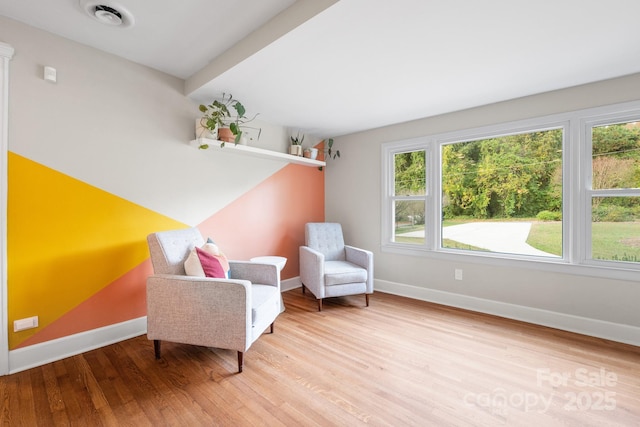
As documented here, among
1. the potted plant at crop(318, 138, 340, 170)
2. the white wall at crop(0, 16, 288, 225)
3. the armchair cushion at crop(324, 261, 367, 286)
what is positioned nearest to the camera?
the white wall at crop(0, 16, 288, 225)

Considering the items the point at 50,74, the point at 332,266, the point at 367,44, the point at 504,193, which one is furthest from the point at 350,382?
the point at 50,74

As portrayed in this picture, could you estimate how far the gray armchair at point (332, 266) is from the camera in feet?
10.1

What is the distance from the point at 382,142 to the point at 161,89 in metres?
2.61

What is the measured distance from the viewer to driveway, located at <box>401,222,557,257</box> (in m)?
2.93

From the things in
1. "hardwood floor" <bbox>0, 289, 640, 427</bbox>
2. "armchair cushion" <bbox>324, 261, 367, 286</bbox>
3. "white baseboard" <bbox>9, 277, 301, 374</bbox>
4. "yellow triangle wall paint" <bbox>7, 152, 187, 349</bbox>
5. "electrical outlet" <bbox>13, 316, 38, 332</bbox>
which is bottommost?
"hardwood floor" <bbox>0, 289, 640, 427</bbox>

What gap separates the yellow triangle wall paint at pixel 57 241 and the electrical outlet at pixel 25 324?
0.02m

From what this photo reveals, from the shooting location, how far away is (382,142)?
3.80 meters

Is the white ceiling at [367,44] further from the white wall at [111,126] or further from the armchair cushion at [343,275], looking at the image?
the armchair cushion at [343,275]

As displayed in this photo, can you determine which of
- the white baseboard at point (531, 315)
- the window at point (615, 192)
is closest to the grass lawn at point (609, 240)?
the window at point (615, 192)

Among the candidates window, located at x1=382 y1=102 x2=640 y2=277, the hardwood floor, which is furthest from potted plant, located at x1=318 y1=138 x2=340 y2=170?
the hardwood floor

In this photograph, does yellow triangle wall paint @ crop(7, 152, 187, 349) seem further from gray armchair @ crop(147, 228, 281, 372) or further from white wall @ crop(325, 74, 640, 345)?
white wall @ crop(325, 74, 640, 345)

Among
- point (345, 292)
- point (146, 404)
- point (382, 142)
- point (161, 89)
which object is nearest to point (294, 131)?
point (382, 142)

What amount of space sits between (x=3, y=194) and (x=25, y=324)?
0.89m

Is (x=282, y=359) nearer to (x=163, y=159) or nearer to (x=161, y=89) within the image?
(x=163, y=159)
